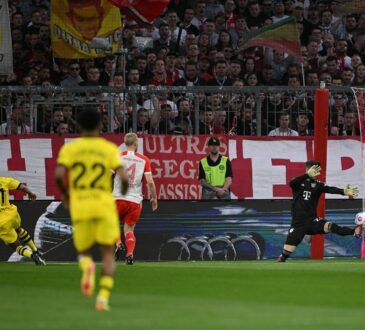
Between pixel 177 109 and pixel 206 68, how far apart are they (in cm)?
177

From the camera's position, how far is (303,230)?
23422mm

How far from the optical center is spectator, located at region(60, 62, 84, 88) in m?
25.8

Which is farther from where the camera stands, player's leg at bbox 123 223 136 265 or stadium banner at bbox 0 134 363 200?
stadium banner at bbox 0 134 363 200

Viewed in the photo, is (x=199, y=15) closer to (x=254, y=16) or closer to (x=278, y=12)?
(x=254, y=16)

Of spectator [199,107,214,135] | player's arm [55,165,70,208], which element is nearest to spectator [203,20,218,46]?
spectator [199,107,214,135]

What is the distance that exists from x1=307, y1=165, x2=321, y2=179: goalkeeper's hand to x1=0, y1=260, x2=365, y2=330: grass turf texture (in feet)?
12.4

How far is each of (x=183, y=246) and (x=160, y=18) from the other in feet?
19.2

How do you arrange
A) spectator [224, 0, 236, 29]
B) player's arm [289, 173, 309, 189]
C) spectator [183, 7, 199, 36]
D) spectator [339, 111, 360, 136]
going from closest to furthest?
player's arm [289, 173, 309, 189]
spectator [339, 111, 360, 136]
spectator [183, 7, 199, 36]
spectator [224, 0, 236, 29]

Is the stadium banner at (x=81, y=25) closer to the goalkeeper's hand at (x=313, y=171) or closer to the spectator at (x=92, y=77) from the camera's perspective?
the spectator at (x=92, y=77)

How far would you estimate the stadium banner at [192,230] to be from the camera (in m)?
25.0

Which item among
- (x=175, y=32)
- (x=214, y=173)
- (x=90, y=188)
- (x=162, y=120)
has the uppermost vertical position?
(x=175, y=32)

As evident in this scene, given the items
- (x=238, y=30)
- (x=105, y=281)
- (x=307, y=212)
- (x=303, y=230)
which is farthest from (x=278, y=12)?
(x=105, y=281)

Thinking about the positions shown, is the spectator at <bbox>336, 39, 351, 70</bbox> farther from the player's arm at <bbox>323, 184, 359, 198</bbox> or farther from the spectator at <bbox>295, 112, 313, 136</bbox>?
the player's arm at <bbox>323, 184, 359, 198</bbox>

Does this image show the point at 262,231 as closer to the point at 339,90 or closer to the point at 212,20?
the point at 339,90
